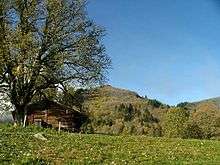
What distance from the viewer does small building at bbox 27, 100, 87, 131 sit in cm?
8025

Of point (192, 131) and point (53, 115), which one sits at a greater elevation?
point (53, 115)

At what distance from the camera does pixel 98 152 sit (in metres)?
27.6

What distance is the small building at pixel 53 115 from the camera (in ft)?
263

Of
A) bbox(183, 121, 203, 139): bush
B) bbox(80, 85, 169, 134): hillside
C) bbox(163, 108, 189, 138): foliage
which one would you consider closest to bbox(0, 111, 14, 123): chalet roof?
bbox(80, 85, 169, 134): hillside

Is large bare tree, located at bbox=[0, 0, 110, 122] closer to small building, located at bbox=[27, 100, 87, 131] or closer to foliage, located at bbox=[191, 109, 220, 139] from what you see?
small building, located at bbox=[27, 100, 87, 131]

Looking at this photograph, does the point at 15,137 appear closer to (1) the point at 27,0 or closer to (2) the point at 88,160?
(2) the point at 88,160

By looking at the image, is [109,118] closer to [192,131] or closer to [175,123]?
[192,131]

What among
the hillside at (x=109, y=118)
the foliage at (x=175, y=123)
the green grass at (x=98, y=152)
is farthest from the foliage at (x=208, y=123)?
the green grass at (x=98, y=152)

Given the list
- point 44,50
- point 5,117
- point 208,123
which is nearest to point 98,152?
point 44,50

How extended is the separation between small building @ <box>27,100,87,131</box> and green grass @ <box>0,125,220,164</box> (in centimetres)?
4442

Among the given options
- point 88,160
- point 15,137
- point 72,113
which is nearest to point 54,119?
point 72,113

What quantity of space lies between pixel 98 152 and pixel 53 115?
5474 cm

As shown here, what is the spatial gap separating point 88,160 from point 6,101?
3381 centimetres

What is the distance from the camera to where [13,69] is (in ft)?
169
